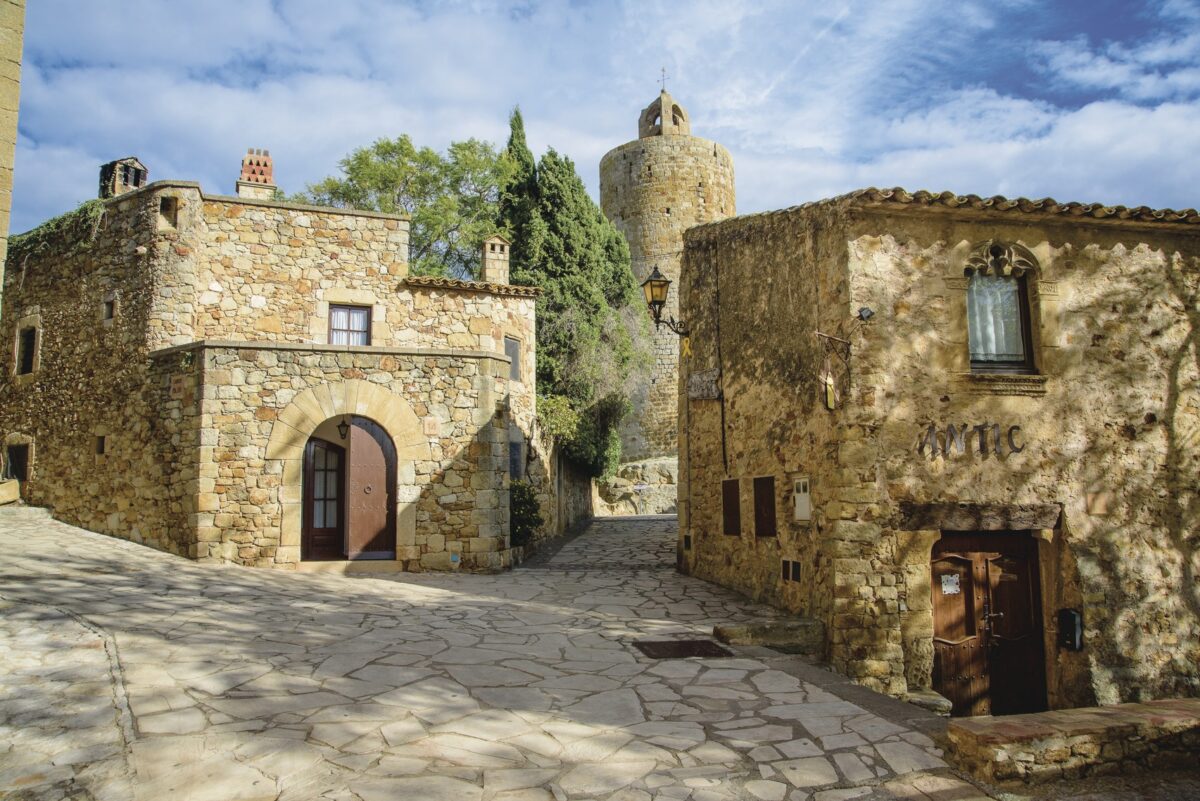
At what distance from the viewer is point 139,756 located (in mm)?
4082

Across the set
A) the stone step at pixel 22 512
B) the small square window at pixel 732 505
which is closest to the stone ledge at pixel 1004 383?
the small square window at pixel 732 505

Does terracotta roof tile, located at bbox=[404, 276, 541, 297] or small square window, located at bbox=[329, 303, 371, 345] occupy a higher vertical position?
terracotta roof tile, located at bbox=[404, 276, 541, 297]

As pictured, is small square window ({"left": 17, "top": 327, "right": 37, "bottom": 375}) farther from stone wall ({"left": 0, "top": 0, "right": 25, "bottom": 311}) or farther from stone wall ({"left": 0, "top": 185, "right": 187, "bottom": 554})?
stone wall ({"left": 0, "top": 0, "right": 25, "bottom": 311})

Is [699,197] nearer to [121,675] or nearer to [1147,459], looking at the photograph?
[1147,459]

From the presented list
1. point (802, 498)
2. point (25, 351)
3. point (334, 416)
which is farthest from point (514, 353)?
point (25, 351)

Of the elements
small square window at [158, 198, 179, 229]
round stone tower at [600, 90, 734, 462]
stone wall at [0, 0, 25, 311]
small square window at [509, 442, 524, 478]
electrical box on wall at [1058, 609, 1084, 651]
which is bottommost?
electrical box on wall at [1058, 609, 1084, 651]

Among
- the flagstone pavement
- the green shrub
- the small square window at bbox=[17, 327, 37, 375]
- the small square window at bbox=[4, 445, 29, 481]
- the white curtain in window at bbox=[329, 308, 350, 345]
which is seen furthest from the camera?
the small square window at bbox=[17, 327, 37, 375]

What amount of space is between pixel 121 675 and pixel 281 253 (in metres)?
11.6

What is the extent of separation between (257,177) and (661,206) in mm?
17515

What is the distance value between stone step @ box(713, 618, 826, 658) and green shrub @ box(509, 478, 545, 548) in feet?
20.6

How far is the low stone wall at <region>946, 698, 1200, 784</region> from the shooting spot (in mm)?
4527

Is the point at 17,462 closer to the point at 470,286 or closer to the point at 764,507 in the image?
the point at 470,286

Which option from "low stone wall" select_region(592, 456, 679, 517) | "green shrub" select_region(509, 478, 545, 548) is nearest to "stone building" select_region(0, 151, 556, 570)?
"green shrub" select_region(509, 478, 545, 548)

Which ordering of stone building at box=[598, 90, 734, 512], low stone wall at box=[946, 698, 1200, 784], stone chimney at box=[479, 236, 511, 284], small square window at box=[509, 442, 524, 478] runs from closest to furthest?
1. low stone wall at box=[946, 698, 1200, 784]
2. small square window at box=[509, 442, 524, 478]
3. stone chimney at box=[479, 236, 511, 284]
4. stone building at box=[598, 90, 734, 512]
